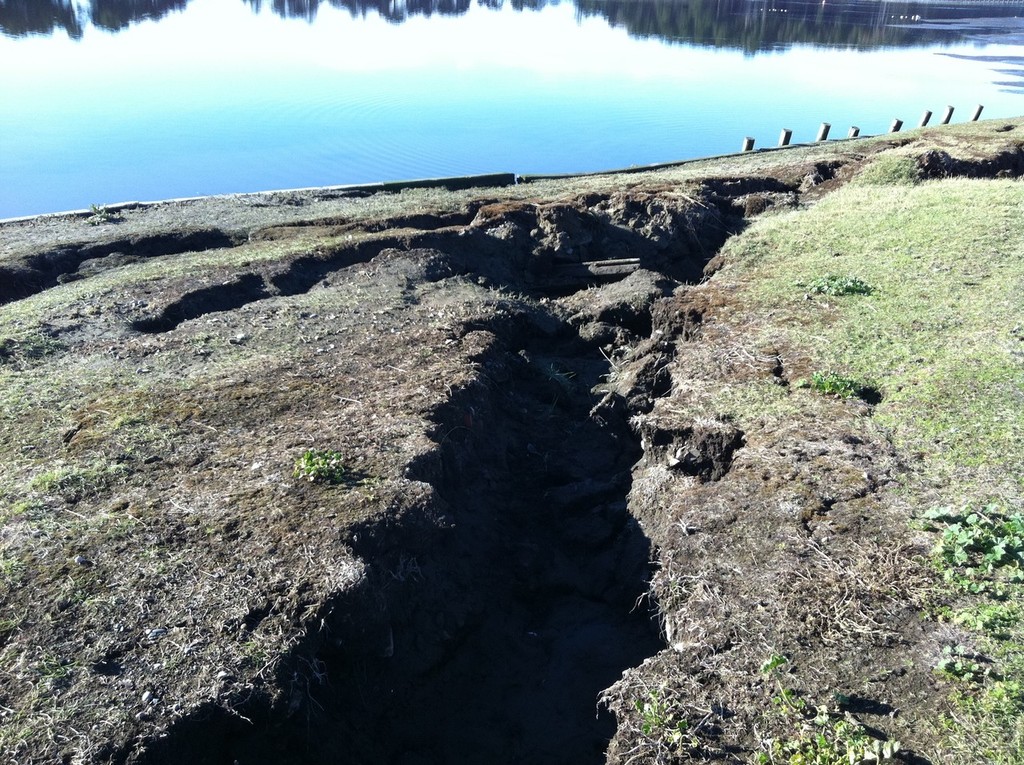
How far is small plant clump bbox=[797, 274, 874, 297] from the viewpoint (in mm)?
9062

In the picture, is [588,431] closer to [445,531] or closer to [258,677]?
[445,531]

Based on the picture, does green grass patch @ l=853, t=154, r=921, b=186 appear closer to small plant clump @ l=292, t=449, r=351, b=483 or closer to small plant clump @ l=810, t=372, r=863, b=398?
small plant clump @ l=810, t=372, r=863, b=398

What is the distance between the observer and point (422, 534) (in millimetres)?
5582

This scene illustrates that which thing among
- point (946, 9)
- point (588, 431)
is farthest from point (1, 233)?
point (946, 9)

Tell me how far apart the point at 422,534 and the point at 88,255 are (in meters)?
9.27

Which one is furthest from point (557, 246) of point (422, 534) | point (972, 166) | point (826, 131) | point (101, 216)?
point (826, 131)

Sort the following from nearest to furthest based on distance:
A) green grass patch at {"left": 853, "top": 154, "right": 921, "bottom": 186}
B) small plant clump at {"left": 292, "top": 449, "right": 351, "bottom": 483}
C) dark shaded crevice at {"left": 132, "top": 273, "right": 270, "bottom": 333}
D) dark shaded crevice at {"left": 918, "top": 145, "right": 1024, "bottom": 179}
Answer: small plant clump at {"left": 292, "top": 449, "right": 351, "bottom": 483} → dark shaded crevice at {"left": 132, "top": 273, "right": 270, "bottom": 333} → green grass patch at {"left": 853, "top": 154, "right": 921, "bottom": 186} → dark shaded crevice at {"left": 918, "top": 145, "right": 1024, "bottom": 179}

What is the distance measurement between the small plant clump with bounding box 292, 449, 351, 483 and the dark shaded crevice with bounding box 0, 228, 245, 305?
24.1 feet

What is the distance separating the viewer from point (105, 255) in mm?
11859

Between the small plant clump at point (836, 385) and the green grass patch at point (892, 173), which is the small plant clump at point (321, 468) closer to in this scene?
the small plant clump at point (836, 385)

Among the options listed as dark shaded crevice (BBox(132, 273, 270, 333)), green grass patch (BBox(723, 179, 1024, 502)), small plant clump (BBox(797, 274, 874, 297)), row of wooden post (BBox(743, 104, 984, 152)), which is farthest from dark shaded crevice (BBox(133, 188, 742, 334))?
row of wooden post (BBox(743, 104, 984, 152))

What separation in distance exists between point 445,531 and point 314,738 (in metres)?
1.75

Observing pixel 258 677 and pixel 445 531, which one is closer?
pixel 258 677

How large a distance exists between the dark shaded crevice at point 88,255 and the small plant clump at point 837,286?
359 inches
